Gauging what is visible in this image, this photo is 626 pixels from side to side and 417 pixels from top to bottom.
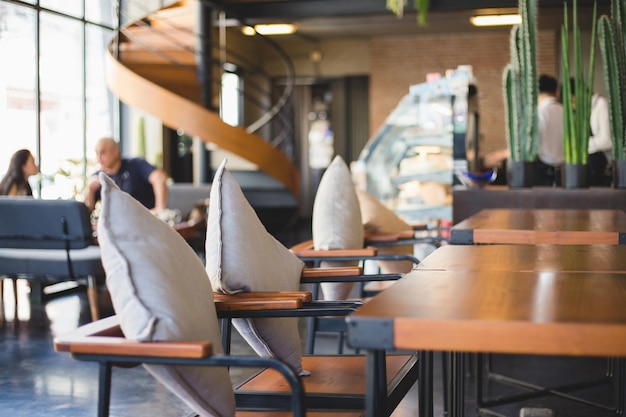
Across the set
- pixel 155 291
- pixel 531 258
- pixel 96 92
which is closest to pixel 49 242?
pixel 531 258

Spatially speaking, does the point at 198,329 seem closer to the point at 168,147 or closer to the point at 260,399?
the point at 260,399

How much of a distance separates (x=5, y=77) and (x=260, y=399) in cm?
762

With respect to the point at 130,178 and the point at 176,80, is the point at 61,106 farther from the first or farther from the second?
the point at 130,178

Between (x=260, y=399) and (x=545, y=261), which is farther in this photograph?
(x=545, y=261)

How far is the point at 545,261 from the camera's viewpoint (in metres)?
2.47

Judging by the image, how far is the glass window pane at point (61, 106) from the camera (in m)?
9.82

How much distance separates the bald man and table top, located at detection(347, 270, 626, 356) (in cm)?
561

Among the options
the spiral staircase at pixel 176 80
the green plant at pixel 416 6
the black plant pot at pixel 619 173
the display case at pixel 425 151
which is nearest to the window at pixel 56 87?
the spiral staircase at pixel 176 80

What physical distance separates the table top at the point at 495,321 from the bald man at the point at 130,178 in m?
5.61

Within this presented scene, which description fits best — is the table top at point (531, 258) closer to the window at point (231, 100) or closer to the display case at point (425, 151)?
the display case at point (425, 151)

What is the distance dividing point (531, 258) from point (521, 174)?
272 cm

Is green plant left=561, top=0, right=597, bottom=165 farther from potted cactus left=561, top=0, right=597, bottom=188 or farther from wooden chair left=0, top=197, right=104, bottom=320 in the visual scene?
wooden chair left=0, top=197, right=104, bottom=320

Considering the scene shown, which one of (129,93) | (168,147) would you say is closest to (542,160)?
(129,93)

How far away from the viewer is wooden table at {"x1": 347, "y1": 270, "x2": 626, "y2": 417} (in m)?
1.47
